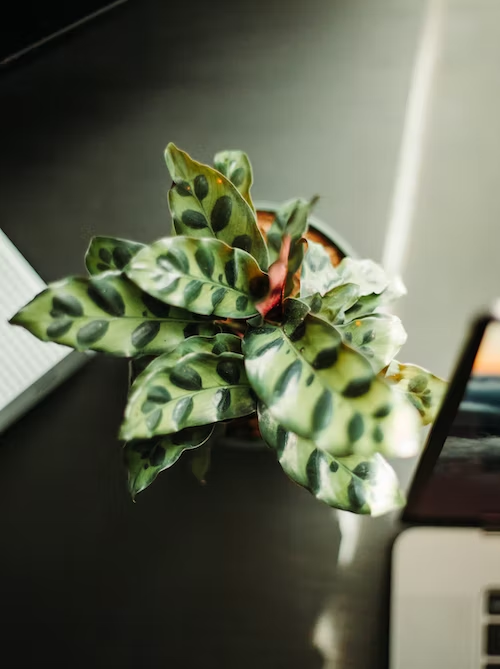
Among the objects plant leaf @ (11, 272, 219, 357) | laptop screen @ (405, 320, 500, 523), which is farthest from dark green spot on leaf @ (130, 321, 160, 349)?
laptop screen @ (405, 320, 500, 523)

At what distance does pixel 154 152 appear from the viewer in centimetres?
71

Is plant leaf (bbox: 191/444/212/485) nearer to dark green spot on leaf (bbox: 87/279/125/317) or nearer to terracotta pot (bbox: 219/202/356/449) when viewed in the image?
terracotta pot (bbox: 219/202/356/449)

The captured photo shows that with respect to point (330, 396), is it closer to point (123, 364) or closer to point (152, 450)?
point (152, 450)

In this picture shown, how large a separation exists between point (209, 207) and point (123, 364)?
1.03ft

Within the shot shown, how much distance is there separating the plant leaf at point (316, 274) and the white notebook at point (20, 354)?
319 mm

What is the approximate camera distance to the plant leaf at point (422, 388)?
1.60 ft

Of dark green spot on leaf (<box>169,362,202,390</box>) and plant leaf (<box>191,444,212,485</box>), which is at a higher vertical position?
dark green spot on leaf (<box>169,362,202,390</box>)

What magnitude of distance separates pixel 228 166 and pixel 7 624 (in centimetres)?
58

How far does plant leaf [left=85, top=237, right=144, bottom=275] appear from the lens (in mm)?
435

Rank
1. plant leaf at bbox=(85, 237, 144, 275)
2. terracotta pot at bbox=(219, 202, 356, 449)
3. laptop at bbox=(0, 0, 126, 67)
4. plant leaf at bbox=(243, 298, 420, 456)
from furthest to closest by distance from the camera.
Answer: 1. laptop at bbox=(0, 0, 126, 67)
2. terracotta pot at bbox=(219, 202, 356, 449)
3. plant leaf at bbox=(85, 237, 144, 275)
4. plant leaf at bbox=(243, 298, 420, 456)

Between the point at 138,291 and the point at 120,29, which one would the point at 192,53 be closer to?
the point at 120,29

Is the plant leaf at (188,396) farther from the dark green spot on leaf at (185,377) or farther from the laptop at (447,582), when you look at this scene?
the laptop at (447,582)

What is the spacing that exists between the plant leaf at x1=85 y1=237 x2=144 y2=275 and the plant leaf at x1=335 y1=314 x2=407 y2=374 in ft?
0.53

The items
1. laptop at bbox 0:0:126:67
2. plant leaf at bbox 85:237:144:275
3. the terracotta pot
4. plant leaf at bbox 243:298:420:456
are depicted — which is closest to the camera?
plant leaf at bbox 243:298:420:456
